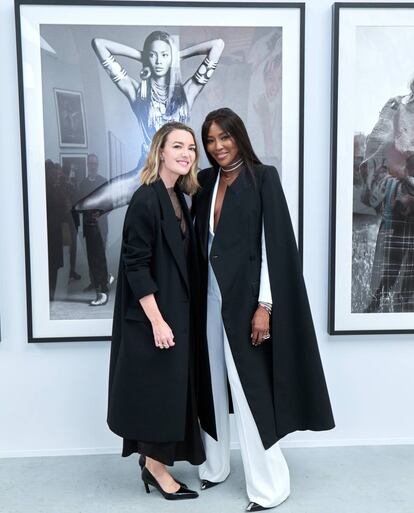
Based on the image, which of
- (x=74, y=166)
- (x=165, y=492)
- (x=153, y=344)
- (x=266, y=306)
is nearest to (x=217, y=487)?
(x=165, y=492)

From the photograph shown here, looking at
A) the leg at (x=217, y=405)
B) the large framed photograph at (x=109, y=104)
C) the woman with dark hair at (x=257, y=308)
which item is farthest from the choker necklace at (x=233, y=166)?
the leg at (x=217, y=405)

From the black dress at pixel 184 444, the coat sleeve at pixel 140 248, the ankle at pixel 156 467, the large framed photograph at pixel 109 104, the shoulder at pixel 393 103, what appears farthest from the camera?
the shoulder at pixel 393 103

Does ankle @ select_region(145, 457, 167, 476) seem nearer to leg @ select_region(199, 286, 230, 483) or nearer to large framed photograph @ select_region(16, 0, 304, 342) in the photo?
leg @ select_region(199, 286, 230, 483)

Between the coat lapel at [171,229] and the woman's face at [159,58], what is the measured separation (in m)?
0.66

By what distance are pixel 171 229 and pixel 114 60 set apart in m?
0.88

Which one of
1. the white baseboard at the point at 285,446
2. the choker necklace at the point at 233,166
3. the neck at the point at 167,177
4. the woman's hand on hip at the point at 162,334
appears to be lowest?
the white baseboard at the point at 285,446

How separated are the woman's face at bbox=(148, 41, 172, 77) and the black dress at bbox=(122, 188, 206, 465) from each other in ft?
2.07

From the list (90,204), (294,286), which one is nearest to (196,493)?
(294,286)

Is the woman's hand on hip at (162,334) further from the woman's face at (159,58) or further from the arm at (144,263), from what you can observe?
the woman's face at (159,58)

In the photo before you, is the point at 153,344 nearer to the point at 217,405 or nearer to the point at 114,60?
the point at 217,405

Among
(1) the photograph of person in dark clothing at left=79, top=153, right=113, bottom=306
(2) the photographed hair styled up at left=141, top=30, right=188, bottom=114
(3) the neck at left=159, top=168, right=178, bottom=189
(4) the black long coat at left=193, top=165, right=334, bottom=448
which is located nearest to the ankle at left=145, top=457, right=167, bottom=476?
(4) the black long coat at left=193, top=165, right=334, bottom=448

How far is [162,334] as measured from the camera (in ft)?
6.86

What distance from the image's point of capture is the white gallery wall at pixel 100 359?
256 cm

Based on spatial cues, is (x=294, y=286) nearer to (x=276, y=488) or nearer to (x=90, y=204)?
(x=276, y=488)
